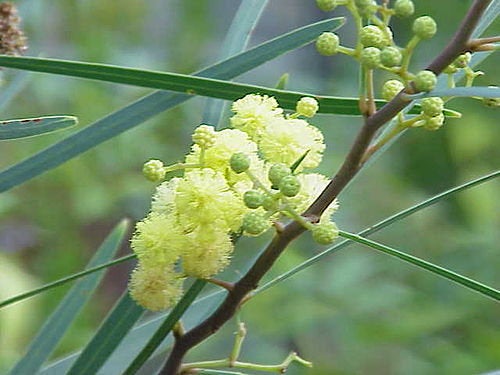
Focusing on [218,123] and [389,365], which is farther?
[389,365]

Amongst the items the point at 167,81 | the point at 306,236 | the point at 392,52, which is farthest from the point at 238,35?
the point at 306,236

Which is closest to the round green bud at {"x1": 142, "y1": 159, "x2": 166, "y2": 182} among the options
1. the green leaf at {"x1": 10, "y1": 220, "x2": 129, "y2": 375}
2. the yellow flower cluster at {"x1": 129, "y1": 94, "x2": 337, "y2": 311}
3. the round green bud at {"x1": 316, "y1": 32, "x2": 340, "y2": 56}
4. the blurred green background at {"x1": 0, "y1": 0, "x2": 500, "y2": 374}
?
the yellow flower cluster at {"x1": 129, "y1": 94, "x2": 337, "y2": 311}

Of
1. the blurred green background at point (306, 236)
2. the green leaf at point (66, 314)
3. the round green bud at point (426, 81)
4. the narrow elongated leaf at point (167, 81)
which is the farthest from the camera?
the blurred green background at point (306, 236)

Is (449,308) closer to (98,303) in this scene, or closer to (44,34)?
(98,303)

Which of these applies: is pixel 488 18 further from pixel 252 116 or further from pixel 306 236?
pixel 306 236

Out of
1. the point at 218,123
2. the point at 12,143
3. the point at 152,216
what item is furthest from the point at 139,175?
the point at 152,216

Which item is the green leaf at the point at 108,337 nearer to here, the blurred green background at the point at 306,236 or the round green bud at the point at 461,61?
the round green bud at the point at 461,61

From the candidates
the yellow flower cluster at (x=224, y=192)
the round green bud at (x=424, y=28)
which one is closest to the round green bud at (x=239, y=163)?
the yellow flower cluster at (x=224, y=192)
